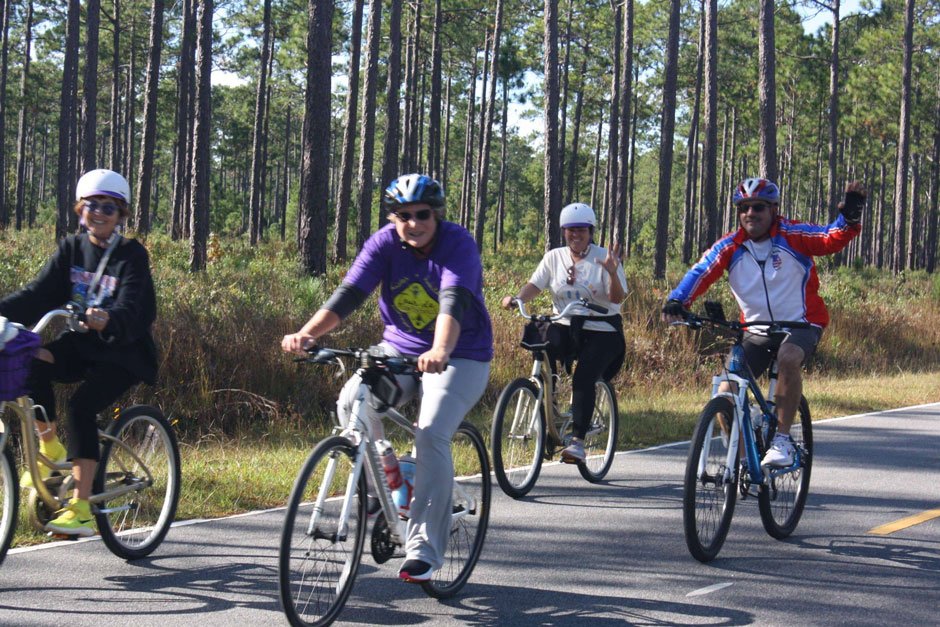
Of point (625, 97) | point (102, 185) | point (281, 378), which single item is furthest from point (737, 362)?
point (625, 97)

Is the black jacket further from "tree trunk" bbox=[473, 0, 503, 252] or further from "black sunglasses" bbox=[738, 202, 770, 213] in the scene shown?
"tree trunk" bbox=[473, 0, 503, 252]

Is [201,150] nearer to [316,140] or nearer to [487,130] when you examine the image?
[316,140]

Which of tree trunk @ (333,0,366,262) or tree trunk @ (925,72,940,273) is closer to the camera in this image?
tree trunk @ (333,0,366,262)

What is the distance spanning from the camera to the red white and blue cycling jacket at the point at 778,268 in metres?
7.18

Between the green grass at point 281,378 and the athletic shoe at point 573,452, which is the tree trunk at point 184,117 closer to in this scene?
the green grass at point 281,378

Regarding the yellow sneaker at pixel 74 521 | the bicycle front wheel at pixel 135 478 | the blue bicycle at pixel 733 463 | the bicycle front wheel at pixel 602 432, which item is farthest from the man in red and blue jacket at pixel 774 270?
the yellow sneaker at pixel 74 521

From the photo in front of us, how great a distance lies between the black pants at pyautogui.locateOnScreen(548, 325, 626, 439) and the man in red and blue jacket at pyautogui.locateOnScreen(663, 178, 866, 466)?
1.49 metres

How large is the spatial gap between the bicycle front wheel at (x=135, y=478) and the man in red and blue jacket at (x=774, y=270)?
336cm

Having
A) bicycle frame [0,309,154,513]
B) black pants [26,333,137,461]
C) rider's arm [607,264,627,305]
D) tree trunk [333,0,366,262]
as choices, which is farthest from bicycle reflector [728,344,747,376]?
tree trunk [333,0,366,262]

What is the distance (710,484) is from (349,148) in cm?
3060

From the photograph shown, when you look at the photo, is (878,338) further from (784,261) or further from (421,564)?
(421,564)

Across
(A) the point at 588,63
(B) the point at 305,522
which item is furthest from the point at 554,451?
(A) the point at 588,63

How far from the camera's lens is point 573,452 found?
8.32m

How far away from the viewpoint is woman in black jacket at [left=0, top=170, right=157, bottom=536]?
5.52m
